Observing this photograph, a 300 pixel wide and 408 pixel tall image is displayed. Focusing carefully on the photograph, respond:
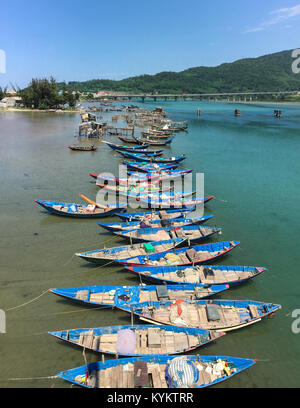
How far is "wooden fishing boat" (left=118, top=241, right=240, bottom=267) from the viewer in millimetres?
19469

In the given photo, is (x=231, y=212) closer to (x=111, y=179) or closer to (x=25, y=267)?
(x=111, y=179)

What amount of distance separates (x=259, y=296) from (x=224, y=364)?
7.78 metres

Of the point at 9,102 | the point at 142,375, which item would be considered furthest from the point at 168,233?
the point at 9,102

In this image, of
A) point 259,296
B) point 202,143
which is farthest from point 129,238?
point 202,143

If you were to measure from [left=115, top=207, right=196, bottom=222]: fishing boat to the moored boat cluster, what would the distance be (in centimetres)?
11

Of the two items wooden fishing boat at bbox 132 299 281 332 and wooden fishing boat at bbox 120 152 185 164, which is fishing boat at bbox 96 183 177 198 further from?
wooden fishing boat at bbox 132 299 281 332

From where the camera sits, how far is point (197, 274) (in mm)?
18375

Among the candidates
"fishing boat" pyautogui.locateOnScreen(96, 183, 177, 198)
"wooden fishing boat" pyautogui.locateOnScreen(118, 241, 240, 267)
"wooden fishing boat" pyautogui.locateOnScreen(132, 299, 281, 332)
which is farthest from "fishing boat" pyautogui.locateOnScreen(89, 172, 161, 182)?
"wooden fishing boat" pyautogui.locateOnScreen(132, 299, 281, 332)

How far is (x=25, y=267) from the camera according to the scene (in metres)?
20.7

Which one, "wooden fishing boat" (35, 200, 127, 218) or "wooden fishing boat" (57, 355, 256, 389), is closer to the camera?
"wooden fishing boat" (57, 355, 256, 389)

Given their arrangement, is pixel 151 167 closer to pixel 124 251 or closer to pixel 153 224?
pixel 153 224

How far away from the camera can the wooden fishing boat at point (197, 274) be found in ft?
58.8

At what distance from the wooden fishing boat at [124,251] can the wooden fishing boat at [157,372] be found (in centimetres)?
801

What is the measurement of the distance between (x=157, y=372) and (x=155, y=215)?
16276 mm
